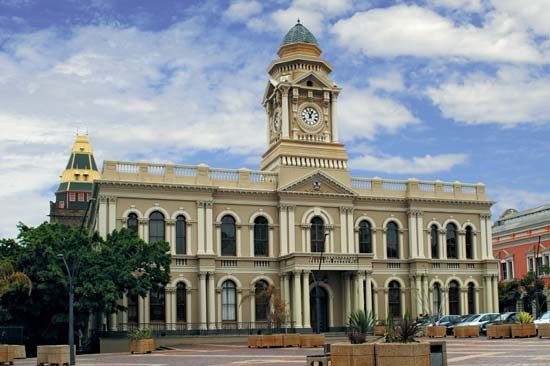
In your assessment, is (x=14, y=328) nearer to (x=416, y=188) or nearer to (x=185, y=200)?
(x=185, y=200)

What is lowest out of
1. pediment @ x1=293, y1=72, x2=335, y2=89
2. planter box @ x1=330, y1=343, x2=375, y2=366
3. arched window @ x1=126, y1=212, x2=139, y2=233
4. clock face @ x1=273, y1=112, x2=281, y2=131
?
planter box @ x1=330, y1=343, x2=375, y2=366

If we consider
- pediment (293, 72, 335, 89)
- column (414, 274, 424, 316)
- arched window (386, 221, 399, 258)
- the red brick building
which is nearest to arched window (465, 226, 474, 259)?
column (414, 274, 424, 316)

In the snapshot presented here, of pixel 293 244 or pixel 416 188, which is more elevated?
pixel 416 188

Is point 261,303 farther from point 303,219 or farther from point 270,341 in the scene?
point 270,341

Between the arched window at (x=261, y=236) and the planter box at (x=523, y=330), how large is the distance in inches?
803

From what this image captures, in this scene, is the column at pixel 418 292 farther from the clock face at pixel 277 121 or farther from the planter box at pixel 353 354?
the planter box at pixel 353 354

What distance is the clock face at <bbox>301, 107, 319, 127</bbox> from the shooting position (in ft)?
202

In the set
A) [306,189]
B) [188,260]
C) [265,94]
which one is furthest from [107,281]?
[265,94]

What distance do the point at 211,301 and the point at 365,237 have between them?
42.9 ft

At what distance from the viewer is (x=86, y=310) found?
46469mm

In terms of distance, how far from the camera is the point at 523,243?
76.6 metres

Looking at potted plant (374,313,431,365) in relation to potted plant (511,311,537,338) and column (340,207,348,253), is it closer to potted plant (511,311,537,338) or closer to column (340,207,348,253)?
potted plant (511,311,537,338)

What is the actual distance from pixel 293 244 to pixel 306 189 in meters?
4.05

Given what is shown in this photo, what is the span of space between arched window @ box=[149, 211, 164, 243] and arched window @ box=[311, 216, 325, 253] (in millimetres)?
10757
